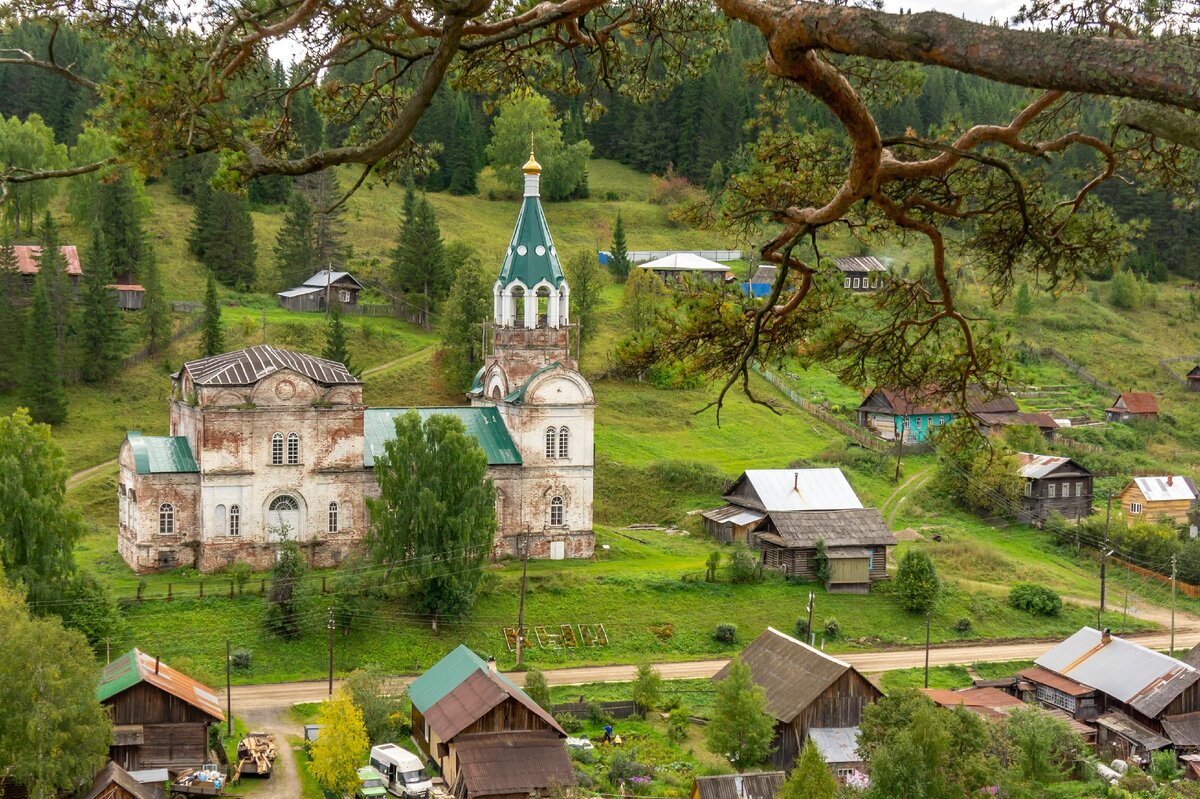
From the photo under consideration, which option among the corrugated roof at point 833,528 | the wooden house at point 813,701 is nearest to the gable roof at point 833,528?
the corrugated roof at point 833,528

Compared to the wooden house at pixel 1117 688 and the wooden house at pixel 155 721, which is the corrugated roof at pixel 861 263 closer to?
the wooden house at pixel 1117 688

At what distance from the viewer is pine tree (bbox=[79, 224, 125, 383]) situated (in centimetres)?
5366

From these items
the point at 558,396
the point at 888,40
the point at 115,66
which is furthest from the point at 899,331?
the point at 558,396

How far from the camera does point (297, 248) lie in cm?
6712

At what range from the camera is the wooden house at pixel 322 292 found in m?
64.6

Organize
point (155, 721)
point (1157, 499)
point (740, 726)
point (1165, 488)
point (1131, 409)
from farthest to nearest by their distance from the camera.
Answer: point (1131, 409), point (1165, 488), point (1157, 499), point (740, 726), point (155, 721)

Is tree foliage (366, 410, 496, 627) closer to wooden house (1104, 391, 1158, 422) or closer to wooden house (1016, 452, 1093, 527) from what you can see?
wooden house (1016, 452, 1093, 527)

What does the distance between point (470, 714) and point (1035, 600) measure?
2246cm

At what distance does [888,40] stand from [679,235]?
8687cm

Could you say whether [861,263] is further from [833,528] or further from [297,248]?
[833,528]

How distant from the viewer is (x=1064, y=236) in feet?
36.5

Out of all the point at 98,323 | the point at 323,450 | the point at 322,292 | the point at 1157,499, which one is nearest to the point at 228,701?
the point at 323,450

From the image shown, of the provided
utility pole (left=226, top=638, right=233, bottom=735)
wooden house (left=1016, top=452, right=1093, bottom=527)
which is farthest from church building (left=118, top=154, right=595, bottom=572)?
wooden house (left=1016, top=452, right=1093, bottom=527)

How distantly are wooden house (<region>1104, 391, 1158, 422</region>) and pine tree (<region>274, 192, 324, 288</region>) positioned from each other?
4087 cm
